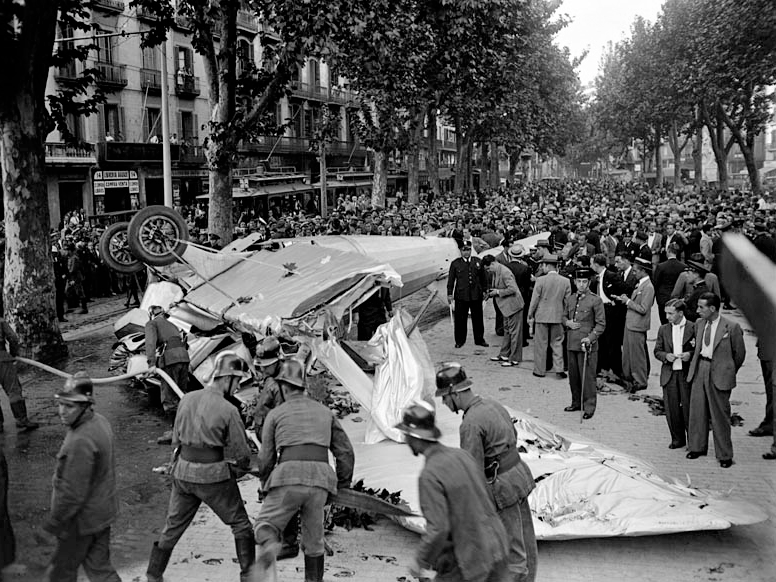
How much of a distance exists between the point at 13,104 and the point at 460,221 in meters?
13.1

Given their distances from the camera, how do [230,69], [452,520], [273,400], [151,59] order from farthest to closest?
[151,59]
[230,69]
[273,400]
[452,520]

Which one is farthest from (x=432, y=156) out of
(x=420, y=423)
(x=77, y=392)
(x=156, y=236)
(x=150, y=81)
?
(x=420, y=423)

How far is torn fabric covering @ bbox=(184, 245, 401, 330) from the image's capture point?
8766mm

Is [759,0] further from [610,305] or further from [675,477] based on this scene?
[675,477]

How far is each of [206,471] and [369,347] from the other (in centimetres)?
422

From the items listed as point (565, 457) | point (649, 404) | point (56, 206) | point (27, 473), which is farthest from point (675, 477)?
point (56, 206)

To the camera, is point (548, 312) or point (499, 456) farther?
point (548, 312)

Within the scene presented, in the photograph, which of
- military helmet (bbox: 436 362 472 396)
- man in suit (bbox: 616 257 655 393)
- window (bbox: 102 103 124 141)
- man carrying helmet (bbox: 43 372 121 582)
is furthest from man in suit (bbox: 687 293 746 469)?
window (bbox: 102 103 124 141)

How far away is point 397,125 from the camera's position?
27453 mm

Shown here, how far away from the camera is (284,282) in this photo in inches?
380

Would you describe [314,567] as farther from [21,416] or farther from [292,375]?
[21,416]

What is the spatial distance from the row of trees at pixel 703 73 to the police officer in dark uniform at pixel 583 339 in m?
17.8

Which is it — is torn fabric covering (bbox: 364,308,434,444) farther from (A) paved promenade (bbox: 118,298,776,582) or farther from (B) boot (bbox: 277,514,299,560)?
(B) boot (bbox: 277,514,299,560)

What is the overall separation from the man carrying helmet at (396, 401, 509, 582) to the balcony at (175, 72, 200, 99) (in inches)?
1430
